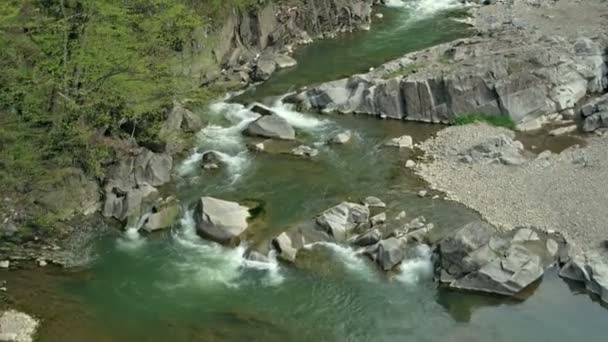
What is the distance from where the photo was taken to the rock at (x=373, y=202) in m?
25.8

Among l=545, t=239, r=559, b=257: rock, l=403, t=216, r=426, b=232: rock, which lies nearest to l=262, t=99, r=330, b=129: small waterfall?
l=403, t=216, r=426, b=232: rock

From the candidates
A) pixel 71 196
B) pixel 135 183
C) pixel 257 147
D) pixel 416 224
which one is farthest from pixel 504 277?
pixel 71 196

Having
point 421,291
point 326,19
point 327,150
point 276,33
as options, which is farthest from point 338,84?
point 421,291

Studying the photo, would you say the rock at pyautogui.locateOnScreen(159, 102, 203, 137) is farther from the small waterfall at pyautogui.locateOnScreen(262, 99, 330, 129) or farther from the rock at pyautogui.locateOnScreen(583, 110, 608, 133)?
the rock at pyautogui.locateOnScreen(583, 110, 608, 133)

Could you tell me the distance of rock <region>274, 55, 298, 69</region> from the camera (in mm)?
40688

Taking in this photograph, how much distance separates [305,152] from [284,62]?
1213 centimetres

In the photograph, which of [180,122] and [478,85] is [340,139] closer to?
[180,122]

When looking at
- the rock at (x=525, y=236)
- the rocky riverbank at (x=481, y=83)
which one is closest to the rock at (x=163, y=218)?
the rocky riverbank at (x=481, y=83)

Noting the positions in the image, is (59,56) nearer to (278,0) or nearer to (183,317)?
(183,317)

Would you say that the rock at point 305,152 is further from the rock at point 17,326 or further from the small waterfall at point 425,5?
the small waterfall at point 425,5

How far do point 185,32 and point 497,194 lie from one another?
16.3m

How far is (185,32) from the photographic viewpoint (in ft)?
109

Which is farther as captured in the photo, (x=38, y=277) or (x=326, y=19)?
(x=326, y=19)

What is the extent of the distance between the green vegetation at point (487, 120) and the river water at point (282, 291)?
18.3ft
